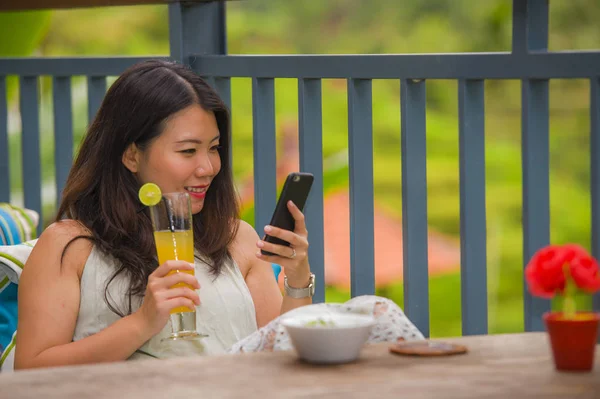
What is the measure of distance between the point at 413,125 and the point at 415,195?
0.17 meters

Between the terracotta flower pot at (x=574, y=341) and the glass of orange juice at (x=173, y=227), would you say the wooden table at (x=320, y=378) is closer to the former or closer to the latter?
the terracotta flower pot at (x=574, y=341)

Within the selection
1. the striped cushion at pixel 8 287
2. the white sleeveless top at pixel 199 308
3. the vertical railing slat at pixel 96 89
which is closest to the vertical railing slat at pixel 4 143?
the vertical railing slat at pixel 96 89

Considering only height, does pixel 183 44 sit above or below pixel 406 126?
above

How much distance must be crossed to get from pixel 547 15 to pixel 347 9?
3.91 m

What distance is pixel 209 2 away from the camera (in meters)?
2.77

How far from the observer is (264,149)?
2.62m

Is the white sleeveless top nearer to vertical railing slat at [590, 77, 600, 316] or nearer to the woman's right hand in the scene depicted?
the woman's right hand

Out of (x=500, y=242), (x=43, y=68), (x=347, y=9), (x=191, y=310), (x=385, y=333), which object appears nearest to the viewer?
(x=385, y=333)

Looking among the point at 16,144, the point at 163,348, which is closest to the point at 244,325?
the point at 163,348

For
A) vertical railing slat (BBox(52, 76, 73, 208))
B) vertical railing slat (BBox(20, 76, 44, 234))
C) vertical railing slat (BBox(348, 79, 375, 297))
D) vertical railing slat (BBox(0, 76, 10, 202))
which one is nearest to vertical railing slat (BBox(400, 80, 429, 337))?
vertical railing slat (BBox(348, 79, 375, 297))

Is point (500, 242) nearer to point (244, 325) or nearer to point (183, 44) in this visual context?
point (183, 44)

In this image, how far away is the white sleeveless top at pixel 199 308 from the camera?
2.05 meters

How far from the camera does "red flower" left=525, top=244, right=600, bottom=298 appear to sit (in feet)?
4.29

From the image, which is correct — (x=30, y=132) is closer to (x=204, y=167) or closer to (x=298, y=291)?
(x=204, y=167)
